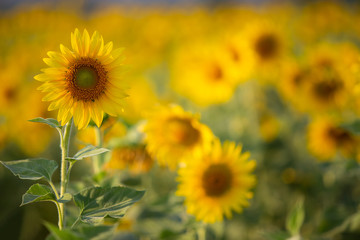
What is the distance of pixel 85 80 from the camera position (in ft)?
3.22

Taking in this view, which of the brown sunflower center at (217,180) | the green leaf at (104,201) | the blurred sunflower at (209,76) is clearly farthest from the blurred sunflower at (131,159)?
the blurred sunflower at (209,76)

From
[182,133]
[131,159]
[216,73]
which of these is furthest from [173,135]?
[216,73]

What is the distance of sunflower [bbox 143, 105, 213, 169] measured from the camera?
1479mm

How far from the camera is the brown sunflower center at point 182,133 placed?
59.3 inches

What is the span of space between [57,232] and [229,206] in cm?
75

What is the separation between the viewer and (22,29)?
4121 millimetres

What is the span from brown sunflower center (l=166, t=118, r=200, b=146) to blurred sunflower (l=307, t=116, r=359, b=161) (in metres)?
0.79

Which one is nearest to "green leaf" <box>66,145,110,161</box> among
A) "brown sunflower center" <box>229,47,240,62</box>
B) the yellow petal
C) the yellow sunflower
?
the yellow petal

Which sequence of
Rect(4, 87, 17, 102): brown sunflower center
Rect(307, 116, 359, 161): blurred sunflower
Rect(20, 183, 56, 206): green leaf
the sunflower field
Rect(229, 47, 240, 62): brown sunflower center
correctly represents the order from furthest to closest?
Rect(229, 47, 240, 62): brown sunflower center, Rect(4, 87, 17, 102): brown sunflower center, Rect(307, 116, 359, 161): blurred sunflower, the sunflower field, Rect(20, 183, 56, 206): green leaf

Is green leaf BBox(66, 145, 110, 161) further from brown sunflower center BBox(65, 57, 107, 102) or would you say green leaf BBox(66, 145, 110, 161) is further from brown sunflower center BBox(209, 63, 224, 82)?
brown sunflower center BBox(209, 63, 224, 82)

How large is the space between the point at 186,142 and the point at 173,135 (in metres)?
0.06

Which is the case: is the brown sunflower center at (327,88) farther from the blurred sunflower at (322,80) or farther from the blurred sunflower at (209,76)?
the blurred sunflower at (209,76)

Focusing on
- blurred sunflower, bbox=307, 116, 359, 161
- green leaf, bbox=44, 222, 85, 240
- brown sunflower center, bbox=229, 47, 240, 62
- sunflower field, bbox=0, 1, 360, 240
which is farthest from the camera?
brown sunflower center, bbox=229, 47, 240, 62

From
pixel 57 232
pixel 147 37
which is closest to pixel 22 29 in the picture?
pixel 147 37
